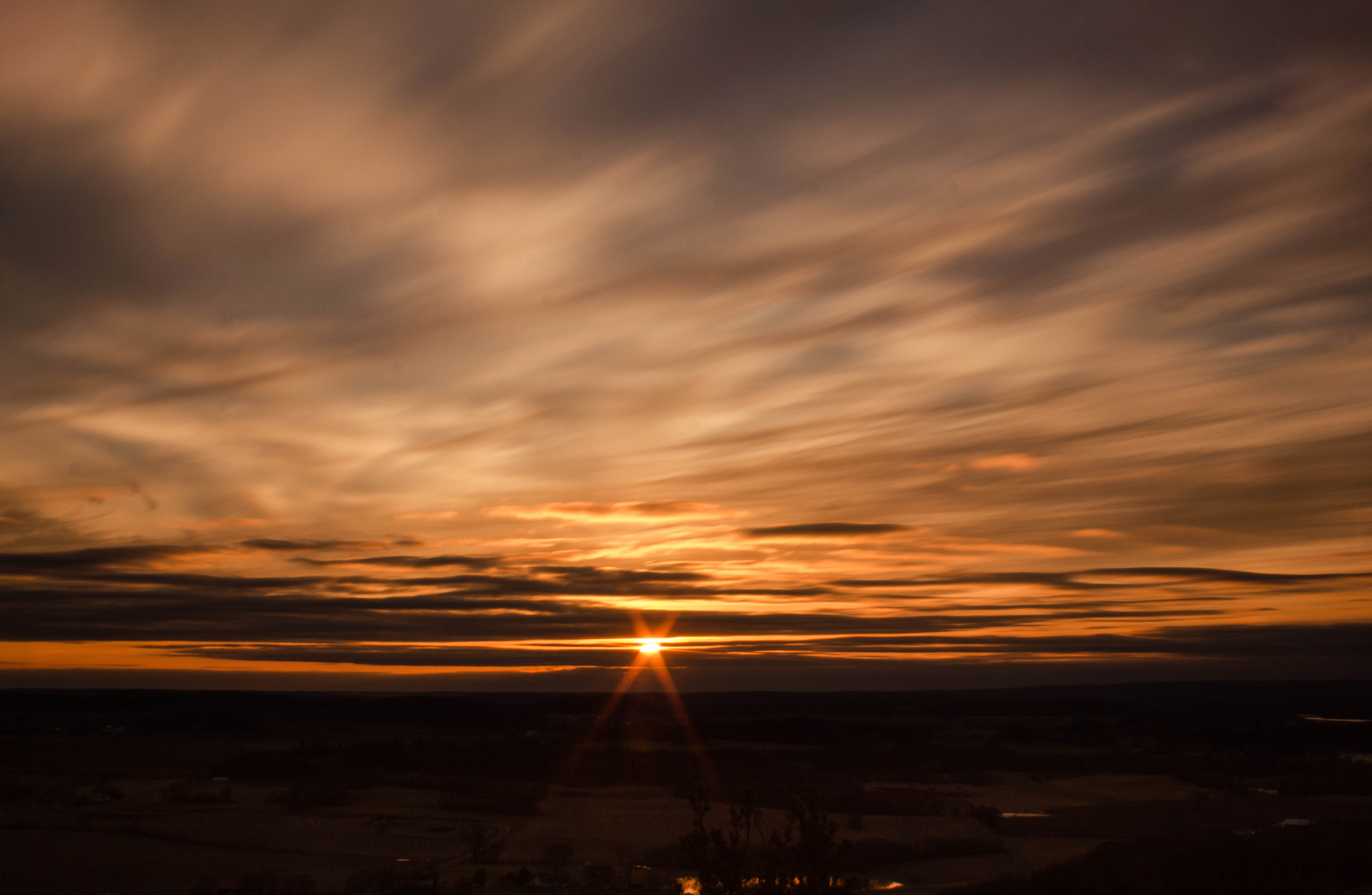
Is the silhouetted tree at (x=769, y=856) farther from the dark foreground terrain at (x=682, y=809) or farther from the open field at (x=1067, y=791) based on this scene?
the open field at (x=1067, y=791)

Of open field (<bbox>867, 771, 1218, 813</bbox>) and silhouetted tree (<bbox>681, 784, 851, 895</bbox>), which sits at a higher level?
open field (<bbox>867, 771, 1218, 813</bbox>)

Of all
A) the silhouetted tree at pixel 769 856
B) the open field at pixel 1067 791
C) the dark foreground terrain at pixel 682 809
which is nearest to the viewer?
the silhouetted tree at pixel 769 856

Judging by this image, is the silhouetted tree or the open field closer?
the silhouetted tree

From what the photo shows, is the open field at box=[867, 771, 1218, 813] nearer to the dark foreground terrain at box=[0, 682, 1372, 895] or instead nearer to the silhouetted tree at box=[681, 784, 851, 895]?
the dark foreground terrain at box=[0, 682, 1372, 895]

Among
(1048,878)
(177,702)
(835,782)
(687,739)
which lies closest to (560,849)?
(1048,878)

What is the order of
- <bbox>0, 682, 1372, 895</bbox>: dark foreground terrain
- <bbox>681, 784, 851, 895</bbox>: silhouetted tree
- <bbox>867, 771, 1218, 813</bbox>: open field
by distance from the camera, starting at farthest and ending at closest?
<bbox>867, 771, 1218, 813</bbox>: open field → <bbox>0, 682, 1372, 895</bbox>: dark foreground terrain → <bbox>681, 784, 851, 895</bbox>: silhouetted tree

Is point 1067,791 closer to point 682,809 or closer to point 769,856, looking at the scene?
point 682,809

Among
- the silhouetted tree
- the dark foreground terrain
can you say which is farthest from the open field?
the silhouetted tree

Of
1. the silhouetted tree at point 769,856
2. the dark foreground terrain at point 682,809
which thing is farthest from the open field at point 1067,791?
the silhouetted tree at point 769,856

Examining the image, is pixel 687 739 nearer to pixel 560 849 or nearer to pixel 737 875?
pixel 560 849
